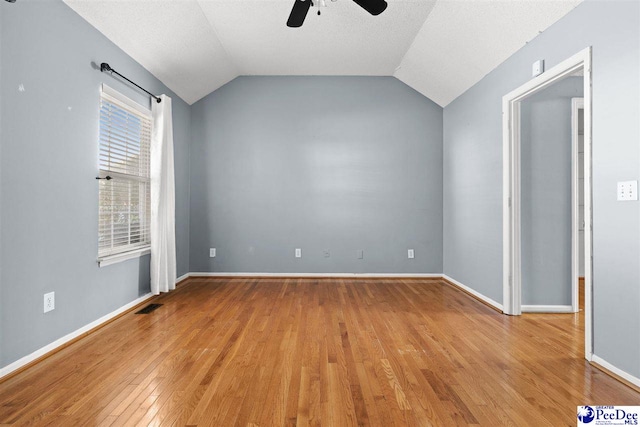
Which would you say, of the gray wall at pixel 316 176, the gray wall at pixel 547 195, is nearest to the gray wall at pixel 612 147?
the gray wall at pixel 547 195

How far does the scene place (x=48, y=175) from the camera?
7.78 feet

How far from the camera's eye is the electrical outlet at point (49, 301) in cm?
236

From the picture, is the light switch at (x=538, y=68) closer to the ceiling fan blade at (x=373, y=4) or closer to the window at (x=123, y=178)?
the ceiling fan blade at (x=373, y=4)

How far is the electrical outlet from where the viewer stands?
7.75 ft

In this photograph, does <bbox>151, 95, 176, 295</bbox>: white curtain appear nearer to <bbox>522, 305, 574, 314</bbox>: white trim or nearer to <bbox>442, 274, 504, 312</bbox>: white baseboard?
<bbox>442, 274, 504, 312</bbox>: white baseboard

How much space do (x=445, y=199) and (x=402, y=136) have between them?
109 centimetres

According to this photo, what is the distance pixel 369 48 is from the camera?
421 cm

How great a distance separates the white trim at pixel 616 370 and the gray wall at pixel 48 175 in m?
3.58

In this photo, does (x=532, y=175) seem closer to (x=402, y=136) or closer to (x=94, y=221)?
(x=402, y=136)

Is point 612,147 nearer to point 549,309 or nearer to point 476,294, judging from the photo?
point 549,309

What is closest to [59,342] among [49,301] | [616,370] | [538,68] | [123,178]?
[49,301]

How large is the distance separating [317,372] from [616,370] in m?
1.76

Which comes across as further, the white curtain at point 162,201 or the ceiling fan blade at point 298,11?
the white curtain at point 162,201

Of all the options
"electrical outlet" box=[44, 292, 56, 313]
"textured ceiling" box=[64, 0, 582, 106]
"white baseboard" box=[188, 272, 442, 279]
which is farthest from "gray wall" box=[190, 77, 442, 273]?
"electrical outlet" box=[44, 292, 56, 313]
